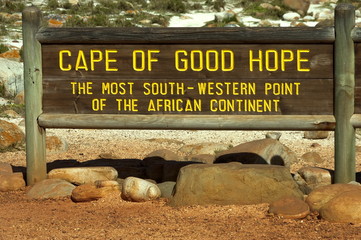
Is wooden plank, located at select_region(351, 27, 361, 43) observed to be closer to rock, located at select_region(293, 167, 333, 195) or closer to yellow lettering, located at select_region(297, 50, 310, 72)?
yellow lettering, located at select_region(297, 50, 310, 72)

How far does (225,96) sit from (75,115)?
171 centimetres

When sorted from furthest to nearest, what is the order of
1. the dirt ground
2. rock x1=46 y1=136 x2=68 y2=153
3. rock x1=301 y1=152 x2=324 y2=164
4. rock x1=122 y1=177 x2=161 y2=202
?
rock x1=46 y1=136 x2=68 y2=153 → rock x1=301 y1=152 x2=324 y2=164 → rock x1=122 y1=177 x2=161 y2=202 → the dirt ground

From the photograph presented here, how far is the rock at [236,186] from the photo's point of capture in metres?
8.01

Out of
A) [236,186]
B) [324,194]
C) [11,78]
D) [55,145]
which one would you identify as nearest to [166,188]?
[236,186]

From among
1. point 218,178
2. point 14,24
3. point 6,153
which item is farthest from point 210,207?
point 14,24

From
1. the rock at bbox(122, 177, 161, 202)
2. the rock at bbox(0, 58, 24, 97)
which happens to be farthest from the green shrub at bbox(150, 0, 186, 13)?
the rock at bbox(122, 177, 161, 202)

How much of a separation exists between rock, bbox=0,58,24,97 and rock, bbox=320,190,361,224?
11.8 metres

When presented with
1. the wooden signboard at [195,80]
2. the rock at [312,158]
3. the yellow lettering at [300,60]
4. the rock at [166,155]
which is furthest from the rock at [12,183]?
the rock at [312,158]

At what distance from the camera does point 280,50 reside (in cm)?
889

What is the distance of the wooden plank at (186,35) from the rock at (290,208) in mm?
2002

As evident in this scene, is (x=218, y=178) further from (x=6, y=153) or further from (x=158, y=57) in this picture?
(x=6, y=153)

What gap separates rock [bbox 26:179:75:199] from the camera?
8.94 metres

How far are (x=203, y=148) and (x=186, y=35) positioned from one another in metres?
3.53

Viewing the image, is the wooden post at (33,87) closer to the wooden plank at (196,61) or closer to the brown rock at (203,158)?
the wooden plank at (196,61)
